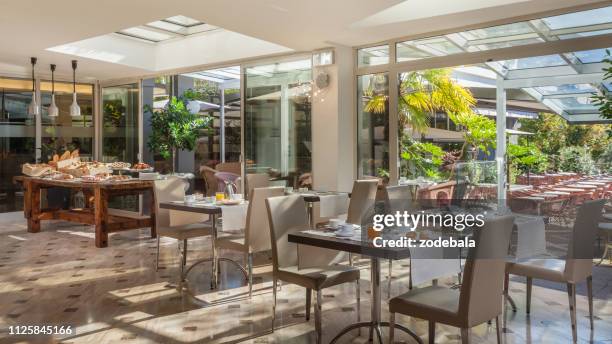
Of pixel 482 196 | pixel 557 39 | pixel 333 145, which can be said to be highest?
pixel 557 39

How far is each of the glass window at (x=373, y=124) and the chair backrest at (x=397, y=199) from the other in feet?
5.81

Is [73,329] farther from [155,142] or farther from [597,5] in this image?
[155,142]

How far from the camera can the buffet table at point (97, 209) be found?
750 cm

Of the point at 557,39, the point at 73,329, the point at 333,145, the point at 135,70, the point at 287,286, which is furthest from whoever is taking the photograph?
the point at 135,70

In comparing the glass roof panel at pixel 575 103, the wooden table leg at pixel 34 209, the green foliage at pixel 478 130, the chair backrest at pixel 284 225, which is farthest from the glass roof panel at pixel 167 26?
the glass roof panel at pixel 575 103

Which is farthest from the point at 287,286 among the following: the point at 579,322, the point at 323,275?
the point at 579,322

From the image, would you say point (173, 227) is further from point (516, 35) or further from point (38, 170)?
point (516, 35)

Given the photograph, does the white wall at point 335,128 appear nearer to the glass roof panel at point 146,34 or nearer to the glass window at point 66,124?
the glass roof panel at point 146,34

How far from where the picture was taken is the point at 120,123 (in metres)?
11.3

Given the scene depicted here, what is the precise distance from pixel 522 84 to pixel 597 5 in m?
1.10

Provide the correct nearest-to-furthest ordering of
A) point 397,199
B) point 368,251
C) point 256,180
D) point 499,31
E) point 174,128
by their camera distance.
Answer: point 368,251 < point 397,199 < point 499,31 < point 256,180 < point 174,128

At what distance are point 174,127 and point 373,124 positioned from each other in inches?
163

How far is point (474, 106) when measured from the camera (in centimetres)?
657

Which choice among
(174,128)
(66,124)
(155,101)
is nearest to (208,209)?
(174,128)
